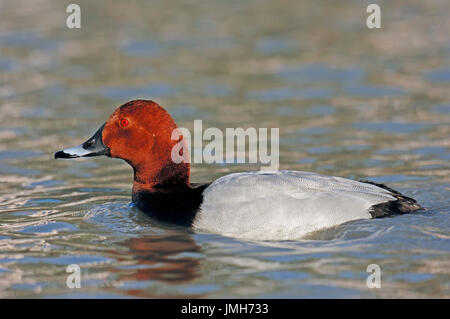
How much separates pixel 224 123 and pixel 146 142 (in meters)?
3.69

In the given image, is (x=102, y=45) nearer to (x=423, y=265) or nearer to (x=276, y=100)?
(x=276, y=100)

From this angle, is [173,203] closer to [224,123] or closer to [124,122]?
[124,122]

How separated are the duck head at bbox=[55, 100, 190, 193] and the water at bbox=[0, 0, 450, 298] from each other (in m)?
0.43

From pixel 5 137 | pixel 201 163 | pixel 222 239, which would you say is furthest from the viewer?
pixel 5 137

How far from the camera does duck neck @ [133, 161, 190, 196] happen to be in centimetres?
714

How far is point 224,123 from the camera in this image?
1078 centimetres

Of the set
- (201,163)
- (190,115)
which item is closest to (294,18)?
(190,115)

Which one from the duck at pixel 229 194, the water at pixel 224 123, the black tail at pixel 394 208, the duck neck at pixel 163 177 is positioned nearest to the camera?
the water at pixel 224 123

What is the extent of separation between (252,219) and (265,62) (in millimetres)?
6842

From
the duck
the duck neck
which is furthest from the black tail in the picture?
the duck neck

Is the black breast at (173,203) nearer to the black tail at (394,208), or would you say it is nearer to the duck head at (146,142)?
the duck head at (146,142)

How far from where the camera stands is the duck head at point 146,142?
23.5ft

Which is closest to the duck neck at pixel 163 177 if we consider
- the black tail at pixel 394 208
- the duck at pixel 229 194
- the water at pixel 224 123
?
the duck at pixel 229 194

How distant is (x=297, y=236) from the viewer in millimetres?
6570
